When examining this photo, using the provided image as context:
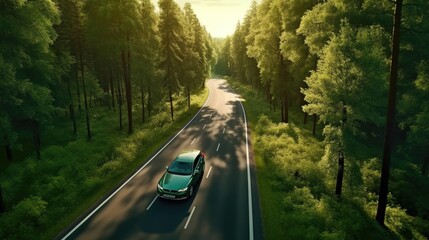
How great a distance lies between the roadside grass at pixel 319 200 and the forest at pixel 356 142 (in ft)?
0.17

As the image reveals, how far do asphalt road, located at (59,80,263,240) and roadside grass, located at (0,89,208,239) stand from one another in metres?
1.11

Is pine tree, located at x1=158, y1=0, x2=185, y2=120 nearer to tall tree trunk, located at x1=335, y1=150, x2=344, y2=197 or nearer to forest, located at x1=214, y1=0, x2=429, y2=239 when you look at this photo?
forest, located at x1=214, y1=0, x2=429, y2=239

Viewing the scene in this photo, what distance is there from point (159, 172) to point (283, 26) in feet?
59.4

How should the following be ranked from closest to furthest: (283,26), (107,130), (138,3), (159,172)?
(159,172) < (138,3) < (283,26) < (107,130)

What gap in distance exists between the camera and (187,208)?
15703 millimetres

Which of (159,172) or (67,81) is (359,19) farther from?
(67,81)

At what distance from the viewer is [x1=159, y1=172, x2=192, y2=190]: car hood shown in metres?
16.3

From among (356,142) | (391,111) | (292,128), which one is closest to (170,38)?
(292,128)

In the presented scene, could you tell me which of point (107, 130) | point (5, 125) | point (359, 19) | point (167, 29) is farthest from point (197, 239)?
point (167, 29)

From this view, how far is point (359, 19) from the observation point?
61.8 ft

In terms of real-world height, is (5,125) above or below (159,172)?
above

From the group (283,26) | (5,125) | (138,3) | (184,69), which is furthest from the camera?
(184,69)

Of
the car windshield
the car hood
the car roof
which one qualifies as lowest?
the car hood

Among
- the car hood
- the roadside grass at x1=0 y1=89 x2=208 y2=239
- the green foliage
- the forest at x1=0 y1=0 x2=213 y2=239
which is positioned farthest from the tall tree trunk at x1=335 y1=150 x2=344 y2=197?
the green foliage
